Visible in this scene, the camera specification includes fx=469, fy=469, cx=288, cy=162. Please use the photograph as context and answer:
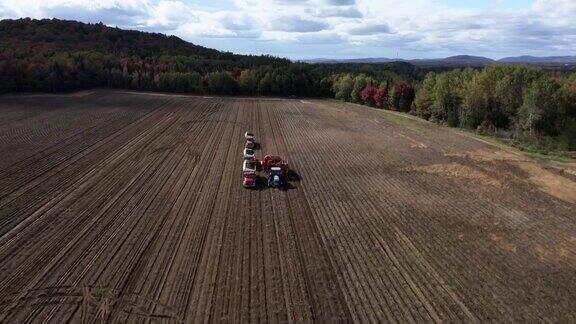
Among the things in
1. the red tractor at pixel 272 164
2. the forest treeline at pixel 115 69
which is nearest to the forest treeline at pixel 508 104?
the red tractor at pixel 272 164

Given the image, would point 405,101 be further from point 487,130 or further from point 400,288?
point 400,288

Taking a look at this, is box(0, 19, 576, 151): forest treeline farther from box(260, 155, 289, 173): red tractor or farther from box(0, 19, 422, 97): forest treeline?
box(260, 155, 289, 173): red tractor

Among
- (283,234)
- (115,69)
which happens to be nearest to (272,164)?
(283,234)

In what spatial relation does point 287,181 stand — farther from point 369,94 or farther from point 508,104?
point 369,94

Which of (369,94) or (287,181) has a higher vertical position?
(369,94)

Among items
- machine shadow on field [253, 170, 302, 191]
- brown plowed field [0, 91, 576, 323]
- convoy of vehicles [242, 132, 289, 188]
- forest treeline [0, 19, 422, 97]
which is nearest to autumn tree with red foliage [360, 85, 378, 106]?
forest treeline [0, 19, 422, 97]

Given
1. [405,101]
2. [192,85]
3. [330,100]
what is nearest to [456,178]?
[405,101]
